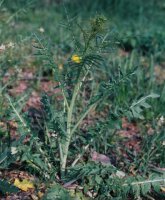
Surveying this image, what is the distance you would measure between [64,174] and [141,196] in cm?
46

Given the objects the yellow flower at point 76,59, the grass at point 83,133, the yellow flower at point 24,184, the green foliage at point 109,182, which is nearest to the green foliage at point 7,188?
the grass at point 83,133

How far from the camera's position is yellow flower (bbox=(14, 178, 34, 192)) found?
218 cm

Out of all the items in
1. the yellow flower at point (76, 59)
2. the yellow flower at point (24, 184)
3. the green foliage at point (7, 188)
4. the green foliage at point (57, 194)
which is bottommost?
the yellow flower at point (24, 184)

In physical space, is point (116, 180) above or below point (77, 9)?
below

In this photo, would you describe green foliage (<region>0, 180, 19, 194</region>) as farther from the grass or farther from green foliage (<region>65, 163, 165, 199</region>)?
green foliage (<region>65, 163, 165, 199</region>)

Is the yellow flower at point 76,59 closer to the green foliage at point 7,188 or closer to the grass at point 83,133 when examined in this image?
the grass at point 83,133

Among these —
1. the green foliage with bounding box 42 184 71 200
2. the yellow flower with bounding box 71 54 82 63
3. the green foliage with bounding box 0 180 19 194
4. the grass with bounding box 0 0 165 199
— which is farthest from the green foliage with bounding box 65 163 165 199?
the yellow flower with bounding box 71 54 82 63

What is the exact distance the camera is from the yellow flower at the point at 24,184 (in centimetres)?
218

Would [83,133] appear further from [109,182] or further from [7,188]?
[7,188]

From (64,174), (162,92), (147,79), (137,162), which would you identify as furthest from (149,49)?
(64,174)

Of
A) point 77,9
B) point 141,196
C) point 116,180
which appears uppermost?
point 77,9

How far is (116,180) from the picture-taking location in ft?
7.03

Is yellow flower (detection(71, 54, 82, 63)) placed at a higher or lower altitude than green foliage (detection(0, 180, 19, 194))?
higher

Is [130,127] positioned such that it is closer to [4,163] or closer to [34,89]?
[34,89]
